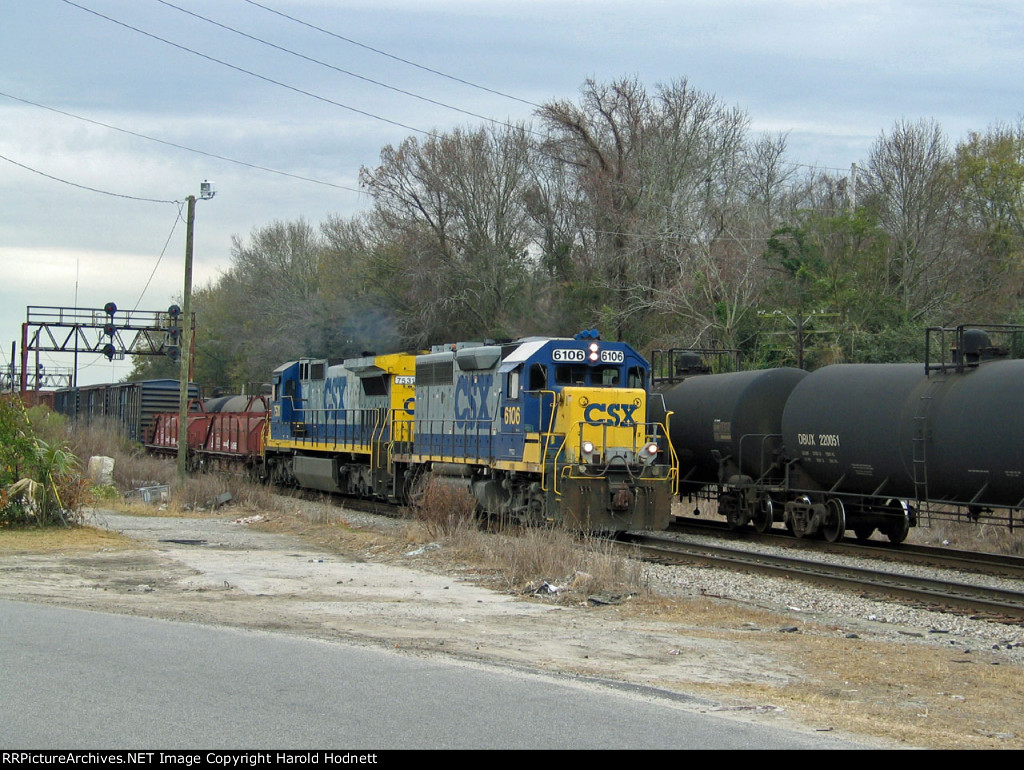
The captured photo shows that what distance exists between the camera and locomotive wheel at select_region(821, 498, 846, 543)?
20.0 meters

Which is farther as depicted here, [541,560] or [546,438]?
[546,438]

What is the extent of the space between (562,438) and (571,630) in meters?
8.57

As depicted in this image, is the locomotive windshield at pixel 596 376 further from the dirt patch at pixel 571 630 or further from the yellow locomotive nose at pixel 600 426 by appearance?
the dirt patch at pixel 571 630

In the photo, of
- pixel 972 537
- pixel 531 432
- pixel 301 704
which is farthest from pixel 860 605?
pixel 972 537

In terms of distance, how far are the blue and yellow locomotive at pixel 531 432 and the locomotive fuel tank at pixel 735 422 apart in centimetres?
86

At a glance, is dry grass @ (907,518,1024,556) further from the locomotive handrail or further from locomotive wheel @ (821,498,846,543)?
the locomotive handrail

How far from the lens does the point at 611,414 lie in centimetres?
1980

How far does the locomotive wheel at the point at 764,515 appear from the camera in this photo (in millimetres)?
21672

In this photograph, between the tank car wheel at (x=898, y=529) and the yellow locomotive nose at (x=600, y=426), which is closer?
the yellow locomotive nose at (x=600, y=426)

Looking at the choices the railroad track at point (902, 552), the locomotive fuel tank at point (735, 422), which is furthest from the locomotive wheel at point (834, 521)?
the locomotive fuel tank at point (735, 422)

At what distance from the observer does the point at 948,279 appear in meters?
42.6

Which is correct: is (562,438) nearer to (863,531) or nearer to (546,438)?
(546,438)
